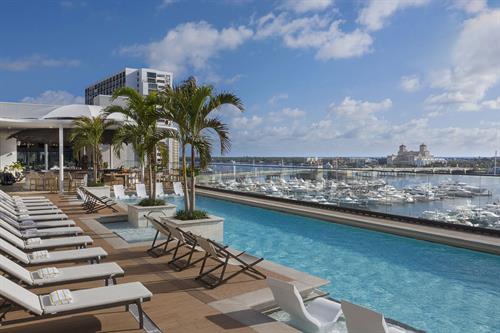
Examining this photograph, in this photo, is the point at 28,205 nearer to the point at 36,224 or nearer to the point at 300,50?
the point at 36,224

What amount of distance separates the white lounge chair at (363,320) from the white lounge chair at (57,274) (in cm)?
251

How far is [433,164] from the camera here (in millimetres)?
17406

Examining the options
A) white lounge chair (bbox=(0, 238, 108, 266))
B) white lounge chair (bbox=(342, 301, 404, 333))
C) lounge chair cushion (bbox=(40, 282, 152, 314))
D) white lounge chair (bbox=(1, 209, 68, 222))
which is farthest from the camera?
white lounge chair (bbox=(1, 209, 68, 222))

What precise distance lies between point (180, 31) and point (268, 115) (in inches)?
332

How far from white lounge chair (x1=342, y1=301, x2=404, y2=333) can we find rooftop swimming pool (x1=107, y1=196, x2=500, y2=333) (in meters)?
2.24

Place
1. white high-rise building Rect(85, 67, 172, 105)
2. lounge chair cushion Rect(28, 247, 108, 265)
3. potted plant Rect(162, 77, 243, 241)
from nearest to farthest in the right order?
lounge chair cushion Rect(28, 247, 108, 265) < potted plant Rect(162, 77, 243, 241) < white high-rise building Rect(85, 67, 172, 105)

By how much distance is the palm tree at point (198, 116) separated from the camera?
826cm

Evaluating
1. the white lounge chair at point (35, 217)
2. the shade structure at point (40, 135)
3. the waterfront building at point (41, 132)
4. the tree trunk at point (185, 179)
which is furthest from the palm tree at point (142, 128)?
the shade structure at point (40, 135)

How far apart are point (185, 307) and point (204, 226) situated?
146 inches

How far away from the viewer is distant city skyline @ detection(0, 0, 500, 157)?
38.7ft

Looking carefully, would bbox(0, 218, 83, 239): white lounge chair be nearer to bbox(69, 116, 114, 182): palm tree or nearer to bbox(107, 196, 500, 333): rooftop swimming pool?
bbox(107, 196, 500, 333): rooftop swimming pool

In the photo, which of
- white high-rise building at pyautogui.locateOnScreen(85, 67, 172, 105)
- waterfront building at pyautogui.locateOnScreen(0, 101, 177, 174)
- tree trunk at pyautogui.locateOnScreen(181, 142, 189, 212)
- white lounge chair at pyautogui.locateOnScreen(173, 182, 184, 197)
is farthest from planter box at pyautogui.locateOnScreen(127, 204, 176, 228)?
white high-rise building at pyautogui.locateOnScreen(85, 67, 172, 105)

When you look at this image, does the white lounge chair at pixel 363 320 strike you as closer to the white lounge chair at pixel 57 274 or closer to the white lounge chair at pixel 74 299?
the white lounge chair at pixel 74 299

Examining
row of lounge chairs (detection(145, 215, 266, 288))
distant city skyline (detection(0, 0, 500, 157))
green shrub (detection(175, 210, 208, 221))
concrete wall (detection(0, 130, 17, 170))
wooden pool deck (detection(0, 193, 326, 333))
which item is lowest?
wooden pool deck (detection(0, 193, 326, 333))
